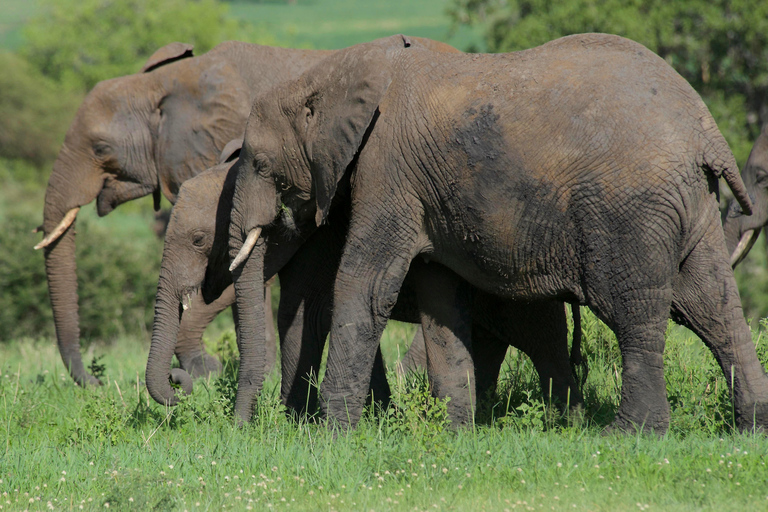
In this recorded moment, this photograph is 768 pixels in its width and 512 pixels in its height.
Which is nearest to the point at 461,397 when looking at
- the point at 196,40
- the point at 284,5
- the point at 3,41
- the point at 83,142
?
the point at 83,142

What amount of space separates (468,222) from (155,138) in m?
4.80

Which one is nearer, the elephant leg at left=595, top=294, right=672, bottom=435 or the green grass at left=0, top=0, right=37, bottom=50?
the elephant leg at left=595, top=294, right=672, bottom=435

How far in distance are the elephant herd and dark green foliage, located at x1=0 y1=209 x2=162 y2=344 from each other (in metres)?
8.21

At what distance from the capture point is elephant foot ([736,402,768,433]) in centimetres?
542

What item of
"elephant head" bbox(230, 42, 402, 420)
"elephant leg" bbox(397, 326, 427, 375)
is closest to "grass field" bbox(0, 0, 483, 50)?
"elephant leg" bbox(397, 326, 427, 375)

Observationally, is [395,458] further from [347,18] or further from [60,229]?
[347,18]

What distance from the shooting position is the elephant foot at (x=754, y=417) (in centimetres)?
542

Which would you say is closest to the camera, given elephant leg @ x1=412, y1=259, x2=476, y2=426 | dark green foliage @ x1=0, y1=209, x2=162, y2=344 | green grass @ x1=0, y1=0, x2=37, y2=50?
elephant leg @ x1=412, y1=259, x2=476, y2=426

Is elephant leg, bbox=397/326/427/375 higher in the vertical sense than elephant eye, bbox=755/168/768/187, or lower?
lower

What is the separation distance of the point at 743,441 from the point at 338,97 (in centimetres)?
300

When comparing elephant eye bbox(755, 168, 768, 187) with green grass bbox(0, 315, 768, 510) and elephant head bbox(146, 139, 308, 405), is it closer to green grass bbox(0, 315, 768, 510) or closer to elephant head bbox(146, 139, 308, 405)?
green grass bbox(0, 315, 768, 510)

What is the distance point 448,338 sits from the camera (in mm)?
6082

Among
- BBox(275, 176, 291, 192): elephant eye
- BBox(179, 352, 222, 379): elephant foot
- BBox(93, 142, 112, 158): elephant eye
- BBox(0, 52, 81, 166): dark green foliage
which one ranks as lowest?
BBox(179, 352, 222, 379): elephant foot

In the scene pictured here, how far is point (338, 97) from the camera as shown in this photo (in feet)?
18.9
